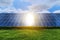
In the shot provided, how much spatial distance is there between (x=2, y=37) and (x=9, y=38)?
786mm

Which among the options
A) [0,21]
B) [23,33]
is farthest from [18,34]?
[0,21]

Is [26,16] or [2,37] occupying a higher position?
[26,16]

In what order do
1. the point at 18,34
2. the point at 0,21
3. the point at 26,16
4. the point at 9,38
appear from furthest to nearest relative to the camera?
the point at 26,16 → the point at 0,21 → the point at 18,34 → the point at 9,38

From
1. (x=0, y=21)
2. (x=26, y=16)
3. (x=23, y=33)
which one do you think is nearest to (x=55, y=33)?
(x=23, y=33)

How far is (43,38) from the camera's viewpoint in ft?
46.8

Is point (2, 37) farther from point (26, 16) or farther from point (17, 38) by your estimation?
point (26, 16)

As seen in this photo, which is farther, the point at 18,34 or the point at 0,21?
the point at 0,21

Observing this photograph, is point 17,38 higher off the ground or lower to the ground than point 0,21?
lower

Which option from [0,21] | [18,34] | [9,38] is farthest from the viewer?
[0,21]

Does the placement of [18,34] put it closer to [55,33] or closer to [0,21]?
[55,33]

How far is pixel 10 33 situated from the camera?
15688 millimetres

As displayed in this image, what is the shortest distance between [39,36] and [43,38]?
0.75 m

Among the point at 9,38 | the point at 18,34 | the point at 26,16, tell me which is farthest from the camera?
the point at 26,16

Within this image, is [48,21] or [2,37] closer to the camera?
[2,37]
